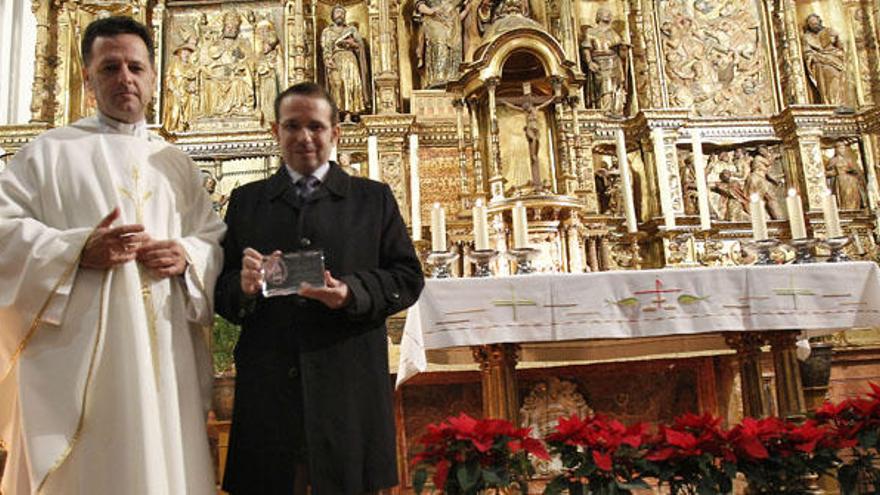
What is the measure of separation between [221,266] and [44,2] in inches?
251

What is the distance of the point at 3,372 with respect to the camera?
1674mm

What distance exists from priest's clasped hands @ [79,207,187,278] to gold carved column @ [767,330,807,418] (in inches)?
117

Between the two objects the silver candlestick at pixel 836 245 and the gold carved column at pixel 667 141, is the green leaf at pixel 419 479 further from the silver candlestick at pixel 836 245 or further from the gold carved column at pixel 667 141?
the gold carved column at pixel 667 141

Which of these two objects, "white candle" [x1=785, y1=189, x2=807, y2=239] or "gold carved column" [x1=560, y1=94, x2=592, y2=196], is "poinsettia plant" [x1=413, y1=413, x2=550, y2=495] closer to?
"white candle" [x1=785, y1=189, x2=807, y2=239]

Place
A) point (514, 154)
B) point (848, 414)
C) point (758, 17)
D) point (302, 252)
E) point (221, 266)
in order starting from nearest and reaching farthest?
point (302, 252)
point (221, 266)
point (848, 414)
point (514, 154)
point (758, 17)

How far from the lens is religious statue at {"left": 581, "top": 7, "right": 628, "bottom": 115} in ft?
22.7

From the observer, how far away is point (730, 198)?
6801 millimetres

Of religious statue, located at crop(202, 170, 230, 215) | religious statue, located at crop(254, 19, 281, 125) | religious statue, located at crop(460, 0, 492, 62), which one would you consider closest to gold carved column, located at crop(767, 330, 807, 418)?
religious statue, located at crop(460, 0, 492, 62)

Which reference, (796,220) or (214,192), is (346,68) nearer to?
(214,192)

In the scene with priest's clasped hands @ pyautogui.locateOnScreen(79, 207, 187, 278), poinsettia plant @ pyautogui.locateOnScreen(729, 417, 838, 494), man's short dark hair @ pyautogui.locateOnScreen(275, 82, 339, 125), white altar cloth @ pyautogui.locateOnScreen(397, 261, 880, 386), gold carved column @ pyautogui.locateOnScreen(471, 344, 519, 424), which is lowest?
poinsettia plant @ pyautogui.locateOnScreen(729, 417, 838, 494)

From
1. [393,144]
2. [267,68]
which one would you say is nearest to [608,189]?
[393,144]

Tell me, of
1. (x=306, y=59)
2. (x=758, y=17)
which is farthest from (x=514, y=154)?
(x=758, y=17)

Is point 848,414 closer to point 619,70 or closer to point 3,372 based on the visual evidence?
point 3,372

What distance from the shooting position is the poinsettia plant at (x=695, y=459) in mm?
2207
